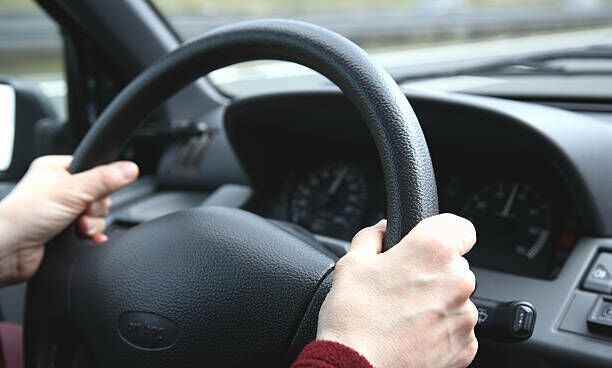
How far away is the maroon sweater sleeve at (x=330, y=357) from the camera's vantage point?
75 centimetres

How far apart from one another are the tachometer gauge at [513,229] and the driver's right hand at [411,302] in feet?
2.72

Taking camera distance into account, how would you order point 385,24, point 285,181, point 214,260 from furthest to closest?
point 385,24, point 285,181, point 214,260

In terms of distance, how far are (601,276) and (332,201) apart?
2.67ft

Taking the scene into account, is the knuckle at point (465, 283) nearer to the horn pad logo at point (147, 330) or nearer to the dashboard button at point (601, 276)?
the horn pad logo at point (147, 330)

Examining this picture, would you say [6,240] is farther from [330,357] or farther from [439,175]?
[439,175]

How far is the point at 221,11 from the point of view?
1330cm

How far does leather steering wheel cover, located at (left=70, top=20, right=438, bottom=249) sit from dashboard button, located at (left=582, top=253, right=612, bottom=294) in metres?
0.68

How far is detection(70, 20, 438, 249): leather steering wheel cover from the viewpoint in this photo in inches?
33.1

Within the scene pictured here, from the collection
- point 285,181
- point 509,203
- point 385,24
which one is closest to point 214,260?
point 509,203

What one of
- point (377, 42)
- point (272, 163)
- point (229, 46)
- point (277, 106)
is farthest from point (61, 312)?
point (377, 42)

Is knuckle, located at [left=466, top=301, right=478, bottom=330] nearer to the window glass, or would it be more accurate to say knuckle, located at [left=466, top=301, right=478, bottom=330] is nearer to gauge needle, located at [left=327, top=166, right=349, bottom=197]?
gauge needle, located at [left=327, top=166, right=349, bottom=197]

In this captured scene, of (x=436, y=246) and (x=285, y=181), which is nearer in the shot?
(x=436, y=246)

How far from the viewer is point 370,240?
2.80 ft

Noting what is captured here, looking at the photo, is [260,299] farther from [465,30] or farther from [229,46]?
[465,30]
